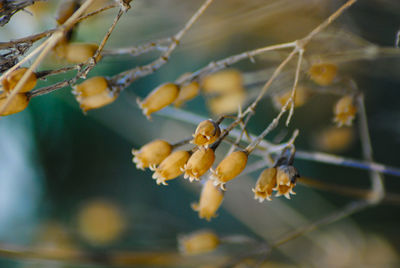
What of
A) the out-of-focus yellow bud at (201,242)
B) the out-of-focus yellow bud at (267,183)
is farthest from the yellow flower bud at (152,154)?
the out-of-focus yellow bud at (201,242)

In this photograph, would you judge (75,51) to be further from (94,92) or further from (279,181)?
(279,181)

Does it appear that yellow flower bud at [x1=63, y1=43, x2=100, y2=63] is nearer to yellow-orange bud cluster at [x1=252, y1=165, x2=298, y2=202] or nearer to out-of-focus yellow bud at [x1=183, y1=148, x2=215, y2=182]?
out-of-focus yellow bud at [x1=183, y1=148, x2=215, y2=182]

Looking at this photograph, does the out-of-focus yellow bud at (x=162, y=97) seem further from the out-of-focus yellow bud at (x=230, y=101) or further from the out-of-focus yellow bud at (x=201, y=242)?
the out-of-focus yellow bud at (x=201, y=242)

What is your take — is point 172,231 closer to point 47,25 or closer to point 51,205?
point 51,205

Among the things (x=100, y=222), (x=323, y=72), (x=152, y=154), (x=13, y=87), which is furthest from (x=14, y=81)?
(x=100, y=222)

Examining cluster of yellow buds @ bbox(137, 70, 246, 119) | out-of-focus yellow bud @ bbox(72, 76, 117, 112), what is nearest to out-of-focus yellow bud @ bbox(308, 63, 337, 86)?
cluster of yellow buds @ bbox(137, 70, 246, 119)

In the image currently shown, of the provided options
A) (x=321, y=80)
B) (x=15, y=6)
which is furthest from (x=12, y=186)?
(x=321, y=80)
